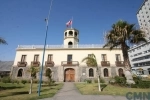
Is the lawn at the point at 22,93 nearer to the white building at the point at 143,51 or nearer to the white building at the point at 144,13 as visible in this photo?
the white building at the point at 143,51

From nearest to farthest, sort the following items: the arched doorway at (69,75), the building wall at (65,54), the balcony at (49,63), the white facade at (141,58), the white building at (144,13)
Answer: the balcony at (49,63), the arched doorway at (69,75), the building wall at (65,54), the white building at (144,13), the white facade at (141,58)

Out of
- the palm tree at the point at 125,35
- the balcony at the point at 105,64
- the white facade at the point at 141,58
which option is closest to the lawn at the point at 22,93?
the palm tree at the point at 125,35

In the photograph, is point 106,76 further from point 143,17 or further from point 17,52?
point 143,17

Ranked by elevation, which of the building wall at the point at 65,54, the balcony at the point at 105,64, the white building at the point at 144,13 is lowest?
the balcony at the point at 105,64

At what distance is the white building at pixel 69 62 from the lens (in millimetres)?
29547

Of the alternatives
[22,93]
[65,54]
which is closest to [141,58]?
[65,54]

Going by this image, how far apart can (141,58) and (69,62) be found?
5285 cm

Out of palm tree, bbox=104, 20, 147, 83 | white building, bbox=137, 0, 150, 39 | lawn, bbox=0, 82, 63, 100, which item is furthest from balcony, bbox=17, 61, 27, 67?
white building, bbox=137, 0, 150, 39

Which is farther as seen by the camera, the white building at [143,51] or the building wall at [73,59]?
the white building at [143,51]

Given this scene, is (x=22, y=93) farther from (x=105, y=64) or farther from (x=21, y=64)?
(x=105, y=64)

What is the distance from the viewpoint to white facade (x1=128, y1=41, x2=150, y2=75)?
58.5 m

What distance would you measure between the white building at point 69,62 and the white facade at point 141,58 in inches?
1128

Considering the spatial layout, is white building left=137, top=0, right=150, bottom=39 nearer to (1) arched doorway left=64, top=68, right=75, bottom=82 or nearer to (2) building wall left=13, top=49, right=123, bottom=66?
(2) building wall left=13, top=49, right=123, bottom=66

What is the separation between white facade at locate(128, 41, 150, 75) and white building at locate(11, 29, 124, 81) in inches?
1128
